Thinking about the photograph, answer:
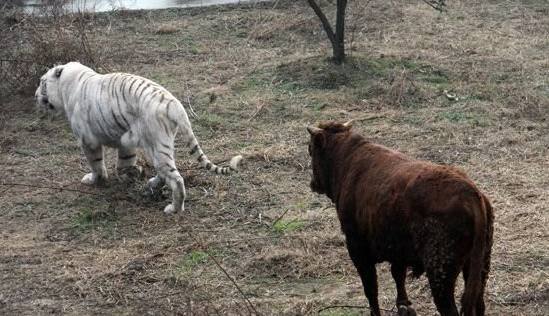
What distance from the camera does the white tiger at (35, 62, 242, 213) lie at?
7391mm

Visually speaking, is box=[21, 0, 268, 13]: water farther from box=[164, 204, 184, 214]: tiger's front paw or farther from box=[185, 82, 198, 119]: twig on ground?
box=[164, 204, 184, 214]: tiger's front paw

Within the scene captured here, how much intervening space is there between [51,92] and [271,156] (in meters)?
2.35

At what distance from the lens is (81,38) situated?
11.2m

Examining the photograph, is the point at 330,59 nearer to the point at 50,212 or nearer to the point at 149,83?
the point at 149,83

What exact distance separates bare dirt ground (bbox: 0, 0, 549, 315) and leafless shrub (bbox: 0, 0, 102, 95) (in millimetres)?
291

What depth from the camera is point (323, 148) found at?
17.7ft

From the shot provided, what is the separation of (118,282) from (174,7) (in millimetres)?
9432

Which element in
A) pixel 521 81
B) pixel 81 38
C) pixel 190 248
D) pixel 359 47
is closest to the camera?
pixel 190 248

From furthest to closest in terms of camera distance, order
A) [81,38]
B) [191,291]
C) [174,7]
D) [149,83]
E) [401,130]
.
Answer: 1. [174,7]
2. [81,38]
3. [401,130]
4. [149,83]
5. [191,291]

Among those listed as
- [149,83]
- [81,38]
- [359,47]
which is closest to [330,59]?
[359,47]

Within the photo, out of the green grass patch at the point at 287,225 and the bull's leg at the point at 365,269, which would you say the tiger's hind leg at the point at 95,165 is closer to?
the green grass patch at the point at 287,225

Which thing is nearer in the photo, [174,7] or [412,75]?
[412,75]

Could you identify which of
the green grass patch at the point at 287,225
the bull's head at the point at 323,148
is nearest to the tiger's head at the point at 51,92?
the green grass patch at the point at 287,225

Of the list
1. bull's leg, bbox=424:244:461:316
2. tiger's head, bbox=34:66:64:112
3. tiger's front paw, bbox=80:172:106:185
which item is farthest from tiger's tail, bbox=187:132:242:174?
bull's leg, bbox=424:244:461:316
